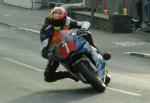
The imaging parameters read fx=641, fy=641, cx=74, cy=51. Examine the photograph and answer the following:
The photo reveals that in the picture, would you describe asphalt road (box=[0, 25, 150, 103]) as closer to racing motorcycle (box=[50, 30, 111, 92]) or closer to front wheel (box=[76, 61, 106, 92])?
front wheel (box=[76, 61, 106, 92])

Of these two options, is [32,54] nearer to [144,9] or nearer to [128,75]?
[128,75]

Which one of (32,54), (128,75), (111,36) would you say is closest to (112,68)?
(128,75)

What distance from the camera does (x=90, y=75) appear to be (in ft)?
37.4

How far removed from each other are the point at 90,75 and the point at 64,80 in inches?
80.8

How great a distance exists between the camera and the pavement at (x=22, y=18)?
31.0m

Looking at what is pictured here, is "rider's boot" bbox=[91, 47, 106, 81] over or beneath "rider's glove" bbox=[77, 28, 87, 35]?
beneath

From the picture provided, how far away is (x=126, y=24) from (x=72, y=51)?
16144 millimetres

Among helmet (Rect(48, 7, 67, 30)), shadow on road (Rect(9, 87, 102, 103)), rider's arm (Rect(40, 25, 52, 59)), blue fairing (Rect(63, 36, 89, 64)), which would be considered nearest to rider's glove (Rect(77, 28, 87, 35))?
blue fairing (Rect(63, 36, 89, 64))

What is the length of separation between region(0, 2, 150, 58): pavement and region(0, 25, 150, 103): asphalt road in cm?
711

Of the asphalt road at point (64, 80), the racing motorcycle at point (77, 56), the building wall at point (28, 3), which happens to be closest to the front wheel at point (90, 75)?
the racing motorcycle at point (77, 56)

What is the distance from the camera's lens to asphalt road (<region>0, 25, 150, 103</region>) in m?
11.2

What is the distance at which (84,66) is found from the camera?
1143cm

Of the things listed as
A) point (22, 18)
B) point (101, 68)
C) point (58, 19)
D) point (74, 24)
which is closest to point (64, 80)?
point (101, 68)

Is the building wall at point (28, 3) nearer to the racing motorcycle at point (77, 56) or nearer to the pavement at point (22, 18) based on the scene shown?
the pavement at point (22, 18)
